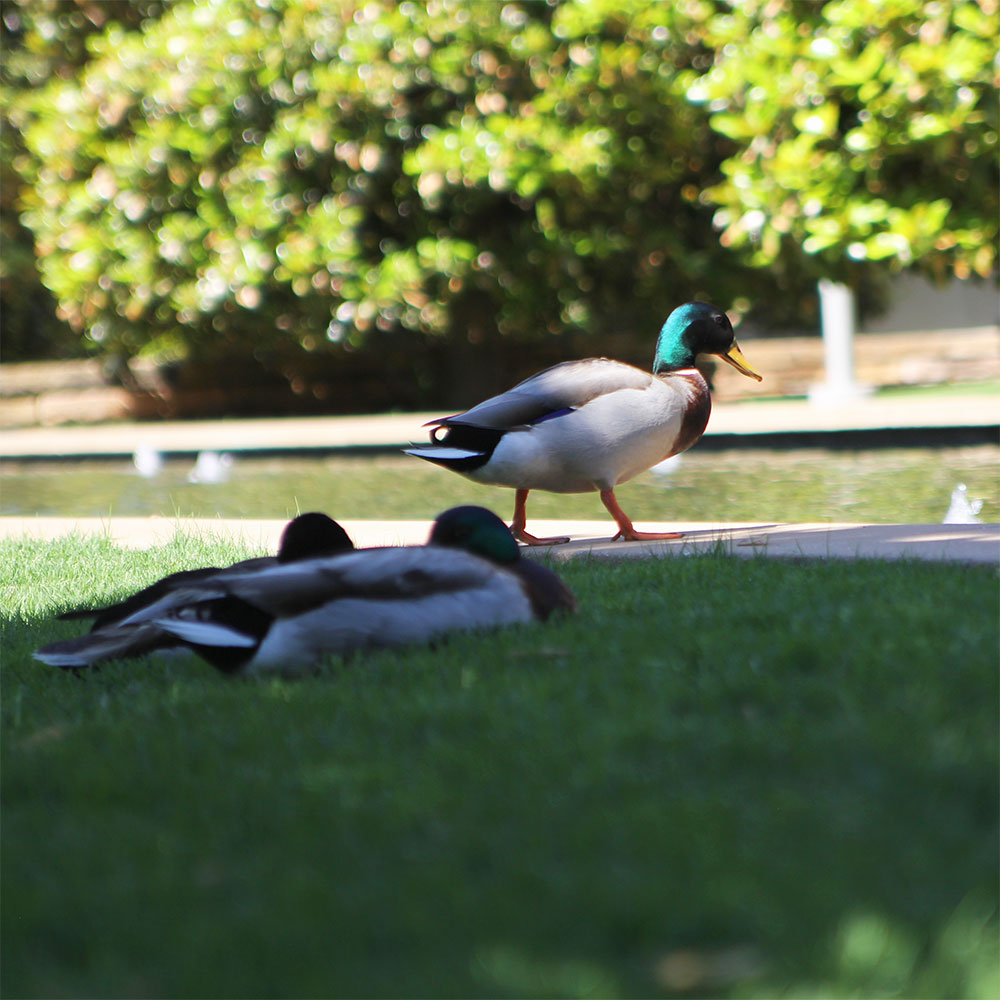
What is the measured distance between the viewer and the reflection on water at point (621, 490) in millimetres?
8461

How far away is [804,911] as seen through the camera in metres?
2.14

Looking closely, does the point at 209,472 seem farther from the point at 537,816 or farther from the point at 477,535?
the point at 537,816

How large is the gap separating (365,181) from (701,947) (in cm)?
1413

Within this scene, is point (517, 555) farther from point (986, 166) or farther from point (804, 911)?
point (986, 166)

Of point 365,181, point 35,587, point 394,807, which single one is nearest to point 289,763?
point 394,807

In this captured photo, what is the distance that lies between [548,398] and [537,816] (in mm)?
3558

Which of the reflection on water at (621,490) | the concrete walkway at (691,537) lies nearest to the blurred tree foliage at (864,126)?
the reflection on water at (621,490)

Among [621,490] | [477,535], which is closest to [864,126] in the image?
[621,490]

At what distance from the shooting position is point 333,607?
3.69 m

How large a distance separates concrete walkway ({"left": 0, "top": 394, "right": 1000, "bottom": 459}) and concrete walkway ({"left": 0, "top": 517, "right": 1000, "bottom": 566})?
5.59 metres

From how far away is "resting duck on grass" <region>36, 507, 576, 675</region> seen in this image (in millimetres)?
3654

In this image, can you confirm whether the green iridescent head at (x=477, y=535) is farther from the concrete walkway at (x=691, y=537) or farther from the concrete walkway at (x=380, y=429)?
the concrete walkway at (x=380, y=429)

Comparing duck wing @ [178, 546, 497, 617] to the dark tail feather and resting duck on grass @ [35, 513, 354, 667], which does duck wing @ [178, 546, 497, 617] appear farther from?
the dark tail feather

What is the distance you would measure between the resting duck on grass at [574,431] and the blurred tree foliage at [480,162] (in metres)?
6.53
